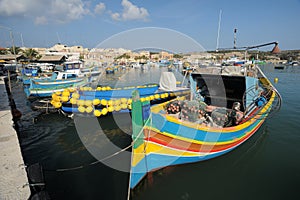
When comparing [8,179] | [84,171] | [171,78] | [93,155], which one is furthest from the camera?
[171,78]

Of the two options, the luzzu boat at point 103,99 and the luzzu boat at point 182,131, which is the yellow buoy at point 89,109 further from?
the luzzu boat at point 182,131

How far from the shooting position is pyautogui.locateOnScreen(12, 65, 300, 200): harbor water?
4.73m

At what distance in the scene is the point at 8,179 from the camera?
347cm

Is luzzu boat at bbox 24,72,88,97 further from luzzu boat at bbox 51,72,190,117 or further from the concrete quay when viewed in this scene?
the concrete quay

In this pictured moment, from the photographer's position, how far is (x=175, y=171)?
5379mm

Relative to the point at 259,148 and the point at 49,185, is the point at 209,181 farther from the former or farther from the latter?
the point at 49,185

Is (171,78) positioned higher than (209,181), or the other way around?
(171,78)

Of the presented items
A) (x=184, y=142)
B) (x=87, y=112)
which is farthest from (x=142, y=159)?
(x=87, y=112)

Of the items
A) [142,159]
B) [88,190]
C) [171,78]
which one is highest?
[171,78]

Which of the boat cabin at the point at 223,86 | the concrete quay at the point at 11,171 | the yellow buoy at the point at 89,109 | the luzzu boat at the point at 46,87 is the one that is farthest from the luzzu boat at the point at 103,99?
the luzzu boat at the point at 46,87

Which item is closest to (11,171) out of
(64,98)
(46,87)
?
(64,98)

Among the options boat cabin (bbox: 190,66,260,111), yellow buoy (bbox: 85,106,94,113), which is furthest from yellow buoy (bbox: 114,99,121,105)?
boat cabin (bbox: 190,66,260,111)

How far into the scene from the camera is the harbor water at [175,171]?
4734 mm

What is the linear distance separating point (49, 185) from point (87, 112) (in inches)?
194
